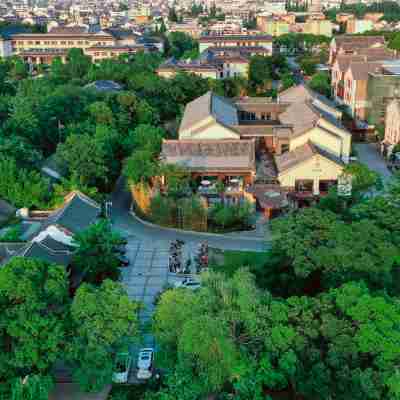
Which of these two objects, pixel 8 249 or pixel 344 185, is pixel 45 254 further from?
pixel 344 185

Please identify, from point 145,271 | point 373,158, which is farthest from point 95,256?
point 373,158

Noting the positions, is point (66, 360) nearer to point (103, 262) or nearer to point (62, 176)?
point (103, 262)

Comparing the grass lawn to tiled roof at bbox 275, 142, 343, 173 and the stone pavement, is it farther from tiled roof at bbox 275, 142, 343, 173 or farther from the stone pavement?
tiled roof at bbox 275, 142, 343, 173

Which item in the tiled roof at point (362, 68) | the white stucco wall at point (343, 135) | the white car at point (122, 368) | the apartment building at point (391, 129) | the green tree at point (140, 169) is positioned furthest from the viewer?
the tiled roof at point (362, 68)

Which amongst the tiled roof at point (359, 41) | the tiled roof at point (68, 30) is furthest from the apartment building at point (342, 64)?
the tiled roof at point (68, 30)

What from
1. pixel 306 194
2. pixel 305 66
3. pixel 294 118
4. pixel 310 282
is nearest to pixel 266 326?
pixel 310 282

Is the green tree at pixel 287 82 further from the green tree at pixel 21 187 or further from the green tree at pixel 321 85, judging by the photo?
the green tree at pixel 21 187

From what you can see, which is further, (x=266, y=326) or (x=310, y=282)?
(x=310, y=282)
